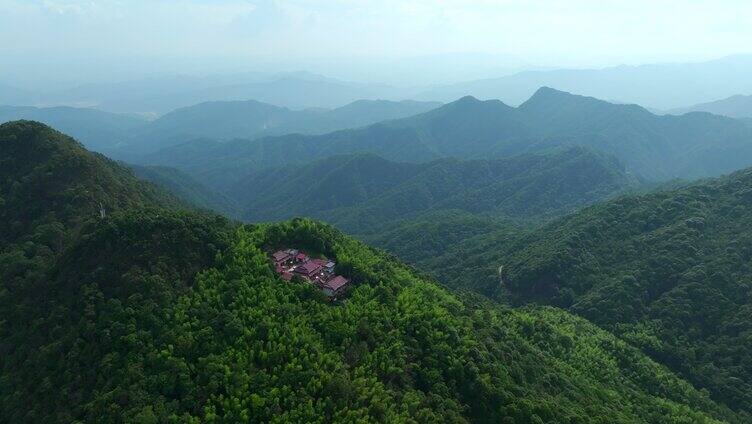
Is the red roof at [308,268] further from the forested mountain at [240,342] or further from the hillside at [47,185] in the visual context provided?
the hillside at [47,185]

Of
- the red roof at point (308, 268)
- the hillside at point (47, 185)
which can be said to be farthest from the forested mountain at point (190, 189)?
the red roof at point (308, 268)

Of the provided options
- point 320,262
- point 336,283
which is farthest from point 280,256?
point 336,283

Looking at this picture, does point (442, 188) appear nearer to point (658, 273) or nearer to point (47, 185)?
point (658, 273)

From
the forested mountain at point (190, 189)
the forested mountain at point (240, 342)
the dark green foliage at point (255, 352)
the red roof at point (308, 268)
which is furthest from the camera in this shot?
the forested mountain at point (190, 189)

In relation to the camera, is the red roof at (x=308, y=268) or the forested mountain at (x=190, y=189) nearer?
the red roof at (x=308, y=268)

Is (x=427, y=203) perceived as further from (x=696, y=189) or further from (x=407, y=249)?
(x=696, y=189)

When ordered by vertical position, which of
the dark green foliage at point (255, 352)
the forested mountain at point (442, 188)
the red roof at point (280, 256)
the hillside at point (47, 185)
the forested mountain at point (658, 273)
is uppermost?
the hillside at point (47, 185)

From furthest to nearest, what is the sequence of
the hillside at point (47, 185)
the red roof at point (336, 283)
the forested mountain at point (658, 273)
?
the forested mountain at point (658, 273)
the hillside at point (47, 185)
the red roof at point (336, 283)
